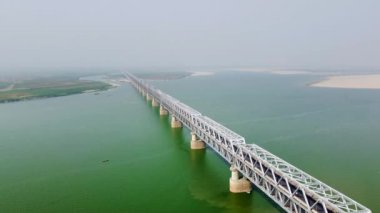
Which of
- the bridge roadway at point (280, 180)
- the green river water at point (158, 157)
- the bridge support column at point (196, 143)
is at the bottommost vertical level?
the green river water at point (158, 157)

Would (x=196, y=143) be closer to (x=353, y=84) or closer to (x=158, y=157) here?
(x=158, y=157)

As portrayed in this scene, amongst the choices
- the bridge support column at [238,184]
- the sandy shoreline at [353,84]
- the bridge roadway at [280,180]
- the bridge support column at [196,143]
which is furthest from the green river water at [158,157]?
the sandy shoreline at [353,84]

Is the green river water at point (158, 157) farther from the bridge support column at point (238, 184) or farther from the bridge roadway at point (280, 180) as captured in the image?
the bridge roadway at point (280, 180)

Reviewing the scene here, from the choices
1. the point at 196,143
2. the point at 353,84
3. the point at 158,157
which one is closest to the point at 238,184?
the point at 196,143

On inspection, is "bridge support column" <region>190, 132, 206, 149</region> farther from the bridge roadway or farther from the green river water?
the bridge roadway

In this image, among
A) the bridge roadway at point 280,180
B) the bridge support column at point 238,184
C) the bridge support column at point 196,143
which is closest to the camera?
the bridge roadway at point 280,180

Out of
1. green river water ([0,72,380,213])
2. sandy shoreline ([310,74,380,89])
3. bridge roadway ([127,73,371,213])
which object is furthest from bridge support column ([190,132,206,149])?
sandy shoreline ([310,74,380,89])
